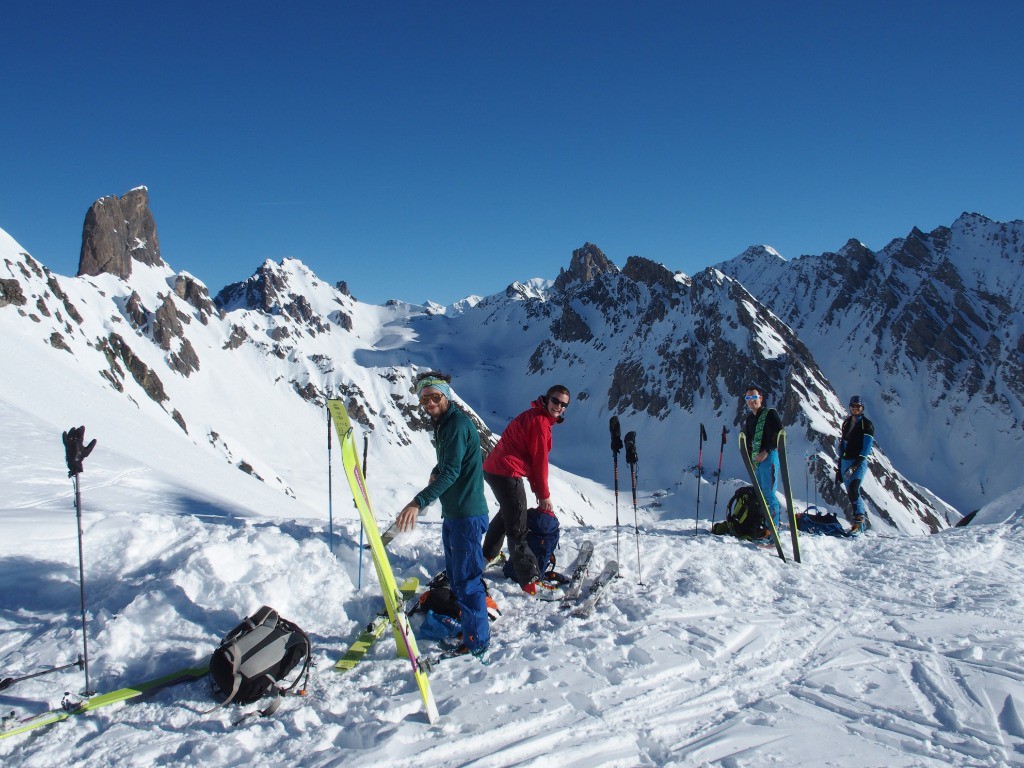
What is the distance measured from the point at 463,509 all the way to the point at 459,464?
1.60 ft

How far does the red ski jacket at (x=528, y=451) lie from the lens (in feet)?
24.5

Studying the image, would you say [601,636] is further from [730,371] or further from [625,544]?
[730,371]

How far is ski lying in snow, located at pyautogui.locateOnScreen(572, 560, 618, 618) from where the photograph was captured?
6820 millimetres

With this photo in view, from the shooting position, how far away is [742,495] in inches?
435

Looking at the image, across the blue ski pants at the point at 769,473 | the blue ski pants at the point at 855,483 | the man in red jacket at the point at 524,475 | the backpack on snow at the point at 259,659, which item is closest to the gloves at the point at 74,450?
the backpack on snow at the point at 259,659

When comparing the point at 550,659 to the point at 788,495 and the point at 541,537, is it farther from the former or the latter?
the point at 788,495

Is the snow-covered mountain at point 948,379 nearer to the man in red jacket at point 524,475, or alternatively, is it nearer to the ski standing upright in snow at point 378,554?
the man in red jacket at point 524,475

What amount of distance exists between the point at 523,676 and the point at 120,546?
16.8 ft

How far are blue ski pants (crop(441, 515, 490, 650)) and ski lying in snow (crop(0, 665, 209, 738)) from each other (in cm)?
232

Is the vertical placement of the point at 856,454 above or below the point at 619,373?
below

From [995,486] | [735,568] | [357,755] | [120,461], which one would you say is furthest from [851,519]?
[995,486]

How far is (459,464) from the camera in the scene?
18.3 ft

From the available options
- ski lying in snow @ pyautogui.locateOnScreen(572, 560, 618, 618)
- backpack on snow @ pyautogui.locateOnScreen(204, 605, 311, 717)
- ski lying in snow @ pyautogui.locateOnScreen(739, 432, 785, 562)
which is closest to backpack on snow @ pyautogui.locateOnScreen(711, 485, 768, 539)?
ski lying in snow @ pyautogui.locateOnScreen(739, 432, 785, 562)

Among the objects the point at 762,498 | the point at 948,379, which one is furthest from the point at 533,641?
the point at 948,379
